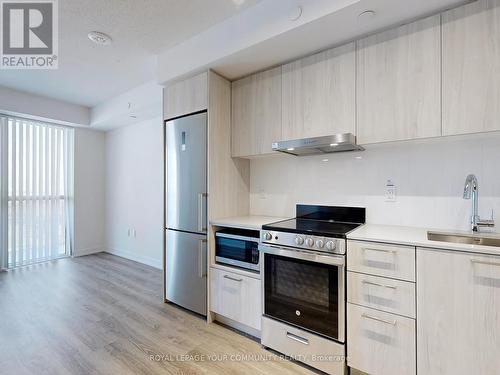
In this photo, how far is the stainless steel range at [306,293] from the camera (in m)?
1.66

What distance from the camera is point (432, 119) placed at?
162 cm

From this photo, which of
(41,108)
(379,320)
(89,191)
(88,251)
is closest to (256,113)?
(379,320)

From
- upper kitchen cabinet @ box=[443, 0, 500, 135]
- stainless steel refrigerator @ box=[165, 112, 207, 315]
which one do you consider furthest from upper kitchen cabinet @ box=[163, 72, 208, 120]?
upper kitchen cabinet @ box=[443, 0, 500, 135]

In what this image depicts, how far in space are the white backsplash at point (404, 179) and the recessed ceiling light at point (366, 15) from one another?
89 centimetres

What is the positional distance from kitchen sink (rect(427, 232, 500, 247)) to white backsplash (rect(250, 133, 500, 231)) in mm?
138

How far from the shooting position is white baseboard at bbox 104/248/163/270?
403 cm

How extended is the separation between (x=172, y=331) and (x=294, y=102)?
2289 mm

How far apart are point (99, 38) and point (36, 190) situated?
3.14 meters

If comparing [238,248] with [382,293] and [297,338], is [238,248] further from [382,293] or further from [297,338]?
[382,293]

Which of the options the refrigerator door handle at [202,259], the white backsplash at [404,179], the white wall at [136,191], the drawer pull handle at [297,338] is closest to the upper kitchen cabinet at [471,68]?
the white backsplash at [404,179]

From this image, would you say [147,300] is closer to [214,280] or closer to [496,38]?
[214,280]

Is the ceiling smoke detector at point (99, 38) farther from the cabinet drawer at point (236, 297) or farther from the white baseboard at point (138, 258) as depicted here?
the white baseboard at point (138, 258)

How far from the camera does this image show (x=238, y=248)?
2.21 m

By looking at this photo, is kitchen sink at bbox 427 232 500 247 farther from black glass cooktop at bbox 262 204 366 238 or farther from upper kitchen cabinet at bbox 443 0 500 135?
upper kitchen cabinet at bbox 443 0 500 135
